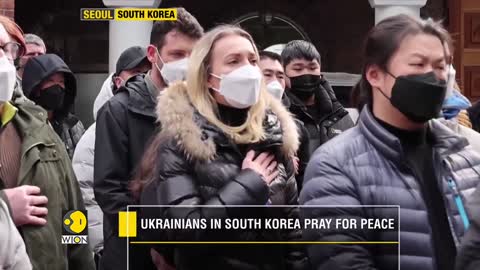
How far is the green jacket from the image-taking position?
158 cm

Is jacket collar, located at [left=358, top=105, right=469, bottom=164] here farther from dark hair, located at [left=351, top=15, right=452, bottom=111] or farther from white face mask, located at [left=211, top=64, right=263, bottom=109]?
white face mask, located at [left=211, top=64, right=263, bottom=109]

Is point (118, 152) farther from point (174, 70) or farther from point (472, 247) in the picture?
point (472, 247)

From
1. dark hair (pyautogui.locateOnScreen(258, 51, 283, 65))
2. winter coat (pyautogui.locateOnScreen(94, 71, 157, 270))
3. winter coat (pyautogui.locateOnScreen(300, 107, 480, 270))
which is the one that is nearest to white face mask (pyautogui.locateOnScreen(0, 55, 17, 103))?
winter coat (pyautogui.locateOnScreen(94, 71, 157, 270))

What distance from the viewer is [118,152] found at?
6.17 feet

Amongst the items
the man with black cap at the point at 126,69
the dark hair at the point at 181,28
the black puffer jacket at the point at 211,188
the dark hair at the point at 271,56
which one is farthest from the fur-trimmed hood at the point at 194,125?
the man with black cap at the point at 126,69

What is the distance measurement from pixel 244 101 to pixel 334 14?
4048 mm

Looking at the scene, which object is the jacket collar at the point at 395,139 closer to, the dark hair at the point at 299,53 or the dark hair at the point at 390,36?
the dark hair at the point at 390,36

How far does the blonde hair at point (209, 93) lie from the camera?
1.55 metres

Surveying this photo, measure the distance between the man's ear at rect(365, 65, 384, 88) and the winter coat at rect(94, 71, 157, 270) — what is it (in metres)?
0.59

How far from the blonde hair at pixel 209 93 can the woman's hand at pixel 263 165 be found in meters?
0.03

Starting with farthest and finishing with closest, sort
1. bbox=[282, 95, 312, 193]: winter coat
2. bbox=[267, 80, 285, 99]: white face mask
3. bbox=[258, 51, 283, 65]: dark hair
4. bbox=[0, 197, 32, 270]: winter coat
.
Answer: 1. bbox=[258, 51, 283, 65]: dark hair
2. bbox=[267, 80, 285, 99]: white face mask
3. bbox=[282, 95, 312, 193]: winter coat
4. bbox=[0, 197, 32, 270]: winter coat

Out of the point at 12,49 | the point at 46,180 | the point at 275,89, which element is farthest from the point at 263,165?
the point at 275,89

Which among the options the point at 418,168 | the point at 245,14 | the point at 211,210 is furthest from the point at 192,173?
the point at 245,14

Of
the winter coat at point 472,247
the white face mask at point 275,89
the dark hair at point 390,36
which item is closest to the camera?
the winter coat at point 472,247
